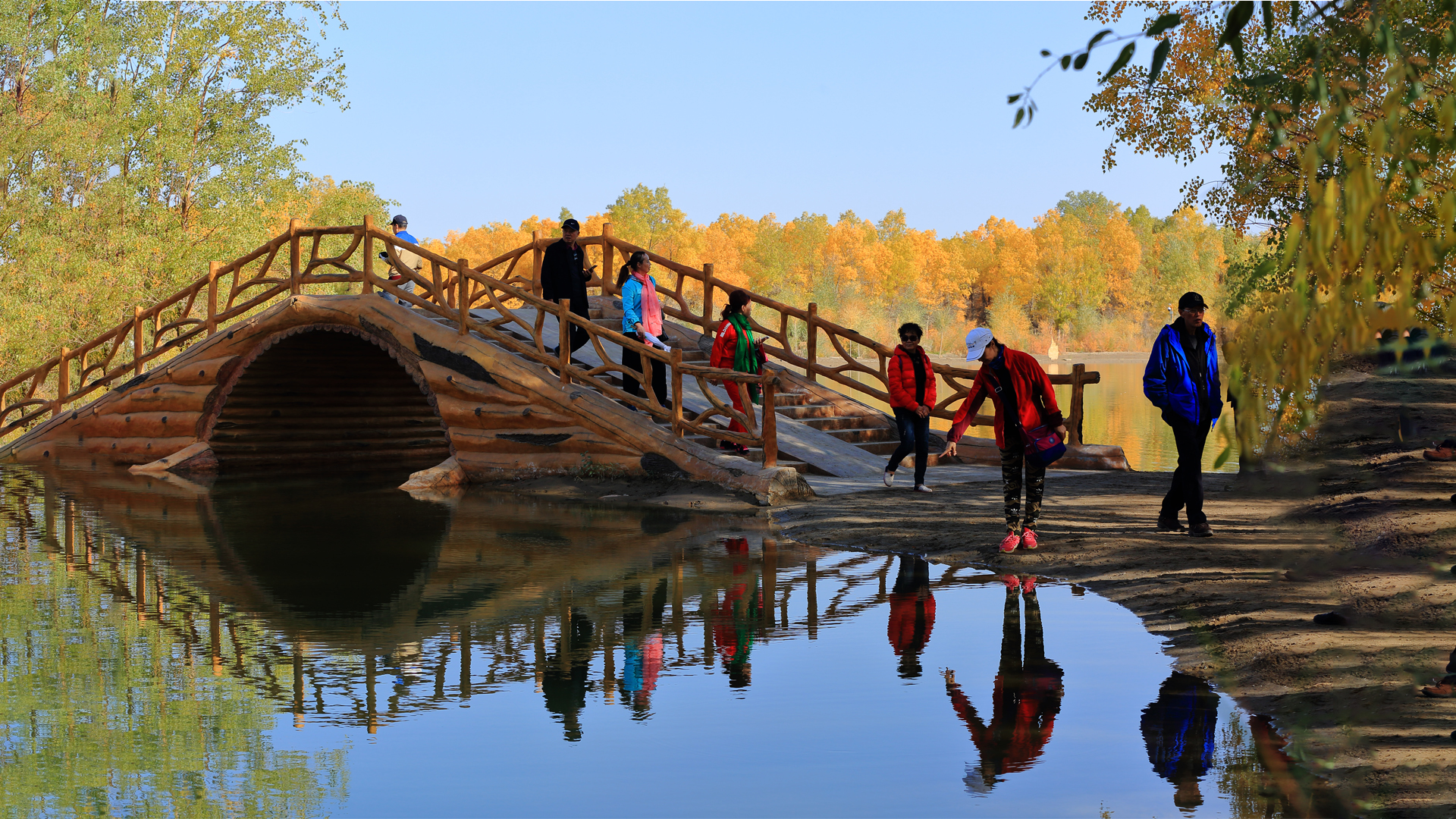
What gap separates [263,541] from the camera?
12203 millimetres

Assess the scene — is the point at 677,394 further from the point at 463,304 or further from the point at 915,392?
the point at 463,304

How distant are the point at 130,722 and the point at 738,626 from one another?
11.0 feet

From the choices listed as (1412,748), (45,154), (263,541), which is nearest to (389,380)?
(263,541)

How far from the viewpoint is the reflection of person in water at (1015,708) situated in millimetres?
5355

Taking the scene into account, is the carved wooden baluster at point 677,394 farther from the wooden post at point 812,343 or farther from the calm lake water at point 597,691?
the wooden post at point 812,343

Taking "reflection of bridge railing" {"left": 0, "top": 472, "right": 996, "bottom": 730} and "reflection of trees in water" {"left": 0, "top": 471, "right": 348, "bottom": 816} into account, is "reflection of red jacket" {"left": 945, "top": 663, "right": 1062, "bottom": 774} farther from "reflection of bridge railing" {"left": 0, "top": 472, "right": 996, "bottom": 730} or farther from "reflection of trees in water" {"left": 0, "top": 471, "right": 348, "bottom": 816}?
"reflection of trees in water" {"left": 0, "top": 471, "right": 348, "bottom": 816}

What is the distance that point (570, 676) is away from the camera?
22.6ft

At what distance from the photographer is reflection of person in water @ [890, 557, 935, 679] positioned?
23.8ft

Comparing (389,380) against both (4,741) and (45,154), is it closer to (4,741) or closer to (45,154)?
(45,154)

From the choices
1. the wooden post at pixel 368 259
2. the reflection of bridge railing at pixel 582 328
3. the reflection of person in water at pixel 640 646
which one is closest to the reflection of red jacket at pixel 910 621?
the reflection of person in water at pixel 640 646

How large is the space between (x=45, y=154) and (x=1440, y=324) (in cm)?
2690

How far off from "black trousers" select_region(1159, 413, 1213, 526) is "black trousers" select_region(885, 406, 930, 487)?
307 cm

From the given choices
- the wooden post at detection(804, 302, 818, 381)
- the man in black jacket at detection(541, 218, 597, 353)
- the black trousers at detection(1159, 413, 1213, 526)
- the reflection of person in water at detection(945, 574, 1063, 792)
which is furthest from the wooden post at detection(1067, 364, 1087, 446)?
the reflection of person in water at detection(945, 574, 1063, 792)

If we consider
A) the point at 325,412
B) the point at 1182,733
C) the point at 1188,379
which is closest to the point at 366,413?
the point at 325,412
